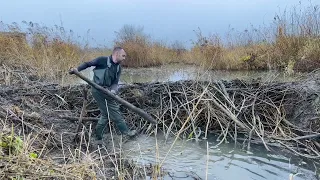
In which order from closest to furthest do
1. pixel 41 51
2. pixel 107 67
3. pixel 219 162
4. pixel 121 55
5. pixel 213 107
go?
pixel 219 162 < pixel 121 55 < pixel 107 67 < pixel 213 107 < pixel 41 51

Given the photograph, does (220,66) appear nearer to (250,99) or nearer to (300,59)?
(300,59)

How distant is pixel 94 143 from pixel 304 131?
3652 millimetres

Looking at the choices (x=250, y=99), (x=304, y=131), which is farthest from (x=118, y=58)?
(x=304, y=131)

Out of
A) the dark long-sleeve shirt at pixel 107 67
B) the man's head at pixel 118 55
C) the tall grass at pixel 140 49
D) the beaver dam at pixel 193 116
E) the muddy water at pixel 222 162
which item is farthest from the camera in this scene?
the tall grass at pixel 140 49

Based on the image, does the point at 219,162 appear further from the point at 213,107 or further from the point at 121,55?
the point at 121,55

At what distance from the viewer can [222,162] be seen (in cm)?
590

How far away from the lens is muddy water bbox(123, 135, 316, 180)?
5289 millimetres

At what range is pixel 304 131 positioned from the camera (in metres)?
6.36

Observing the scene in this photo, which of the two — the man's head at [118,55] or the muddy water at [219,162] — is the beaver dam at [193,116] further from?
the man's head at [118,55]

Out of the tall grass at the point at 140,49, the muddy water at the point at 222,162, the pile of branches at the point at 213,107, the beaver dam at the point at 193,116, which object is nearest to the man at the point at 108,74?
the beaver dam at the point at 193,116

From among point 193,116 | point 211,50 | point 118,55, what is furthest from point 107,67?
point 211,50

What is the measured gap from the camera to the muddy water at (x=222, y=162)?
5289 mm

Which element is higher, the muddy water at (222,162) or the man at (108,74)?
the man at (108,74)

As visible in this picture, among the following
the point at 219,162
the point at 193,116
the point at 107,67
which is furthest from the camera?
the point at 193,116
